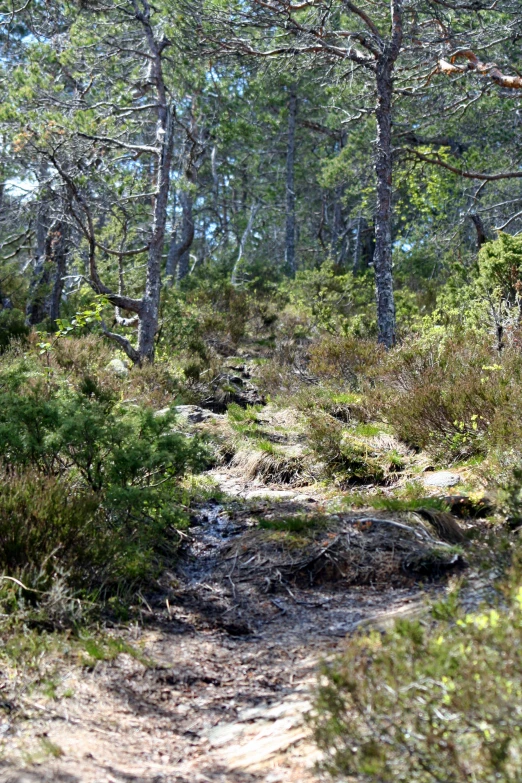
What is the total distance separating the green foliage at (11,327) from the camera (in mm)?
11641

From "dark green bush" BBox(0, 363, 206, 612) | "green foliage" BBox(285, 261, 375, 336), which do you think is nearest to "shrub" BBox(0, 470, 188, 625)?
"dark green bush" BBox(0, 363, 206, 612)

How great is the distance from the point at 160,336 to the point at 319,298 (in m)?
4.43

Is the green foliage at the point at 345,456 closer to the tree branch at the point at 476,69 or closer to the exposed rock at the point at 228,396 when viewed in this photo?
the exposed rock at the point at 228,396

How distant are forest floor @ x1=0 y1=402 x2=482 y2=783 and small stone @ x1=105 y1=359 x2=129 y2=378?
476 cm

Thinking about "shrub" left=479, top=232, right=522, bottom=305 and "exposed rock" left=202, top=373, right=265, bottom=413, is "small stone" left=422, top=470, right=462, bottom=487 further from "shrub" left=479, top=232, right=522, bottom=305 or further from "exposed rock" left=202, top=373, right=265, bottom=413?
"exposed rock" left=202, top=373, right=265, bottom=413

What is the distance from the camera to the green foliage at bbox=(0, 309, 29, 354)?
11641 mm

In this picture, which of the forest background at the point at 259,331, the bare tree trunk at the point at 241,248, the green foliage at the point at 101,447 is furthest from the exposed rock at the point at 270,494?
the bare tree trunk at the point at 241,248

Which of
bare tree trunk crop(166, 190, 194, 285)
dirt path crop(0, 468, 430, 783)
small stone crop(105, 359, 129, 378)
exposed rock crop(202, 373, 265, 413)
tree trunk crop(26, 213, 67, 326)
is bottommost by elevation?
dirt path crop(0, 468, 430, 783)

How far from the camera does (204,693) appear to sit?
326 centimetres

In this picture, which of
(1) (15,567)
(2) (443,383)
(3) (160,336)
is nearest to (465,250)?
(3) (160,336)

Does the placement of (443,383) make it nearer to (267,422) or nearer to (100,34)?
(267,422)

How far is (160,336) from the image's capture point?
11578 millimetres

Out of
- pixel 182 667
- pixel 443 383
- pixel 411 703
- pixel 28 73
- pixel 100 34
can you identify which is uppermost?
pixel 100 34

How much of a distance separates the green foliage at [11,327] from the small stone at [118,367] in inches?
76.8
